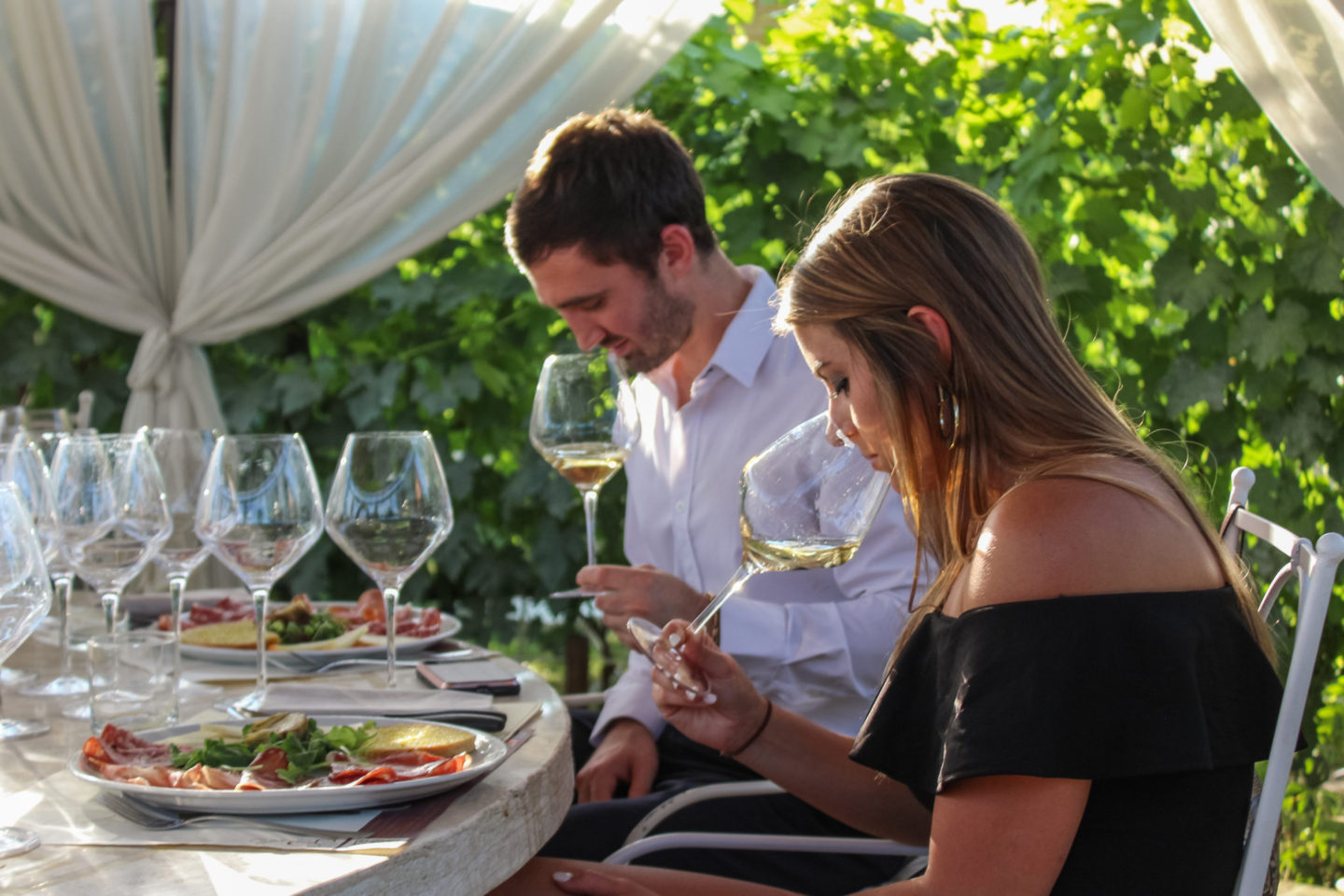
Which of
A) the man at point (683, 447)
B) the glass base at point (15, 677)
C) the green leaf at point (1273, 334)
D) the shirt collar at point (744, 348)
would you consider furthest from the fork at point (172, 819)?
the green leaf at point (1273, 334)

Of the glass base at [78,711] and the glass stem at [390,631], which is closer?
the glass base at [78,711]

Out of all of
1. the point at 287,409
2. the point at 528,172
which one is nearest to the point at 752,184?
the point at 528,172

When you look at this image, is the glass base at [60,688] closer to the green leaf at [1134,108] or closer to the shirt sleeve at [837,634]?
the shirt sleeve at [837,634]

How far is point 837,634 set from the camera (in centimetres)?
191

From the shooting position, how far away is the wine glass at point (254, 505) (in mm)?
1404

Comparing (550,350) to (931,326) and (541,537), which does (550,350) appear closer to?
(541,537)

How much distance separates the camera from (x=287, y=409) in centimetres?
348

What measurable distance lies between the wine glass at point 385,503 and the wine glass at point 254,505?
50 millimetres

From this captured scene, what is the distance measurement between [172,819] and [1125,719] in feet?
2.53

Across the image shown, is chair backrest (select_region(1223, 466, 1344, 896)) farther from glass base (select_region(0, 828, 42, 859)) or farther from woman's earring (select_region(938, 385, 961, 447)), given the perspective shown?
A: glass base (select_region(0, 828, 42, 859))

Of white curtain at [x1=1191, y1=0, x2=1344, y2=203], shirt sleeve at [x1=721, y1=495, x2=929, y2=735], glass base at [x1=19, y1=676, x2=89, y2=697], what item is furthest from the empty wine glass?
white curtain at [x1=1191, y1=0, x2=1344, y2=203]

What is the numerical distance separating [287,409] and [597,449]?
1772 millimetres

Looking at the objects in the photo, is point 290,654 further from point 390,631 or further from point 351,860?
point 351,860

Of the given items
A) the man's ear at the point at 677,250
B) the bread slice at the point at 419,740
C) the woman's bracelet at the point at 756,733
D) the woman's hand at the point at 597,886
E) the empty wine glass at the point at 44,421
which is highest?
the man's ear at the point at 677,250
